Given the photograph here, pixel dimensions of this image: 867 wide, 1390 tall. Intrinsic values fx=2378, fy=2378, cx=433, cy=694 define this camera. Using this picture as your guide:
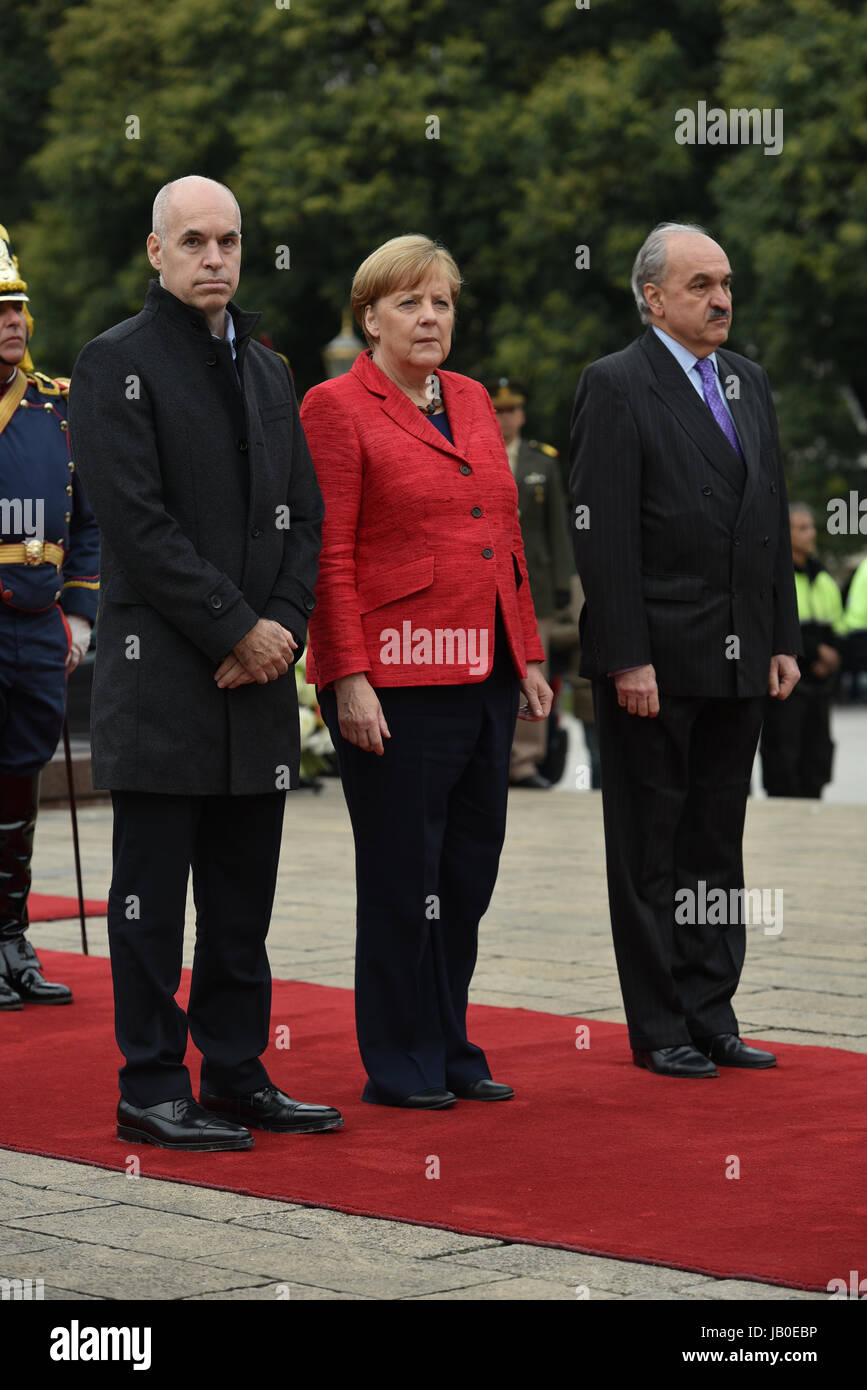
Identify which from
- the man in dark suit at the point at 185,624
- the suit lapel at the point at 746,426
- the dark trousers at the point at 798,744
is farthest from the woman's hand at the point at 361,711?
the dark trousers at the point at 798,744

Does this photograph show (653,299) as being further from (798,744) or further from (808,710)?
(798,744)

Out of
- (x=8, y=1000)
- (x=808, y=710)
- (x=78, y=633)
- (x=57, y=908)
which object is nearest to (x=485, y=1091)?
(x=8, y=1000)

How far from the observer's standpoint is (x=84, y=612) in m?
7.43

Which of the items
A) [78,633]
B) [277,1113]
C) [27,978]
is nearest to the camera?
[277,1113]

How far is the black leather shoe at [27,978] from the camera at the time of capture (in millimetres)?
7191

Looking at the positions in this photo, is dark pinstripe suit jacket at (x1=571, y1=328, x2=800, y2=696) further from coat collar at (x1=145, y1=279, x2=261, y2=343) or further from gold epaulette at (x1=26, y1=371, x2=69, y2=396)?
gold epaulette at (x1=26, y1=371, x2=69, y2=396)

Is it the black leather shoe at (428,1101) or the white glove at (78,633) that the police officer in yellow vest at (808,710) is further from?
the black leather shoe at (428,1101)

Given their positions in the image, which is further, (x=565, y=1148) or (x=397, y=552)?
(x=397, y=552)

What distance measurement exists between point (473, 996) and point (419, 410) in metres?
2.26

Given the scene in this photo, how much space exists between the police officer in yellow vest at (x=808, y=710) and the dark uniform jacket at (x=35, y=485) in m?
7.40

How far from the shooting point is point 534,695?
585cm

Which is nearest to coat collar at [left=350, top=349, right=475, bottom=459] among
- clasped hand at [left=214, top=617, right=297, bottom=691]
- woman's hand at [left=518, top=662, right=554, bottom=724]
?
woman's hand at [left=518, top=662, right=554, bottom=724]

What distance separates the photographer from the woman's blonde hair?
5594mm
